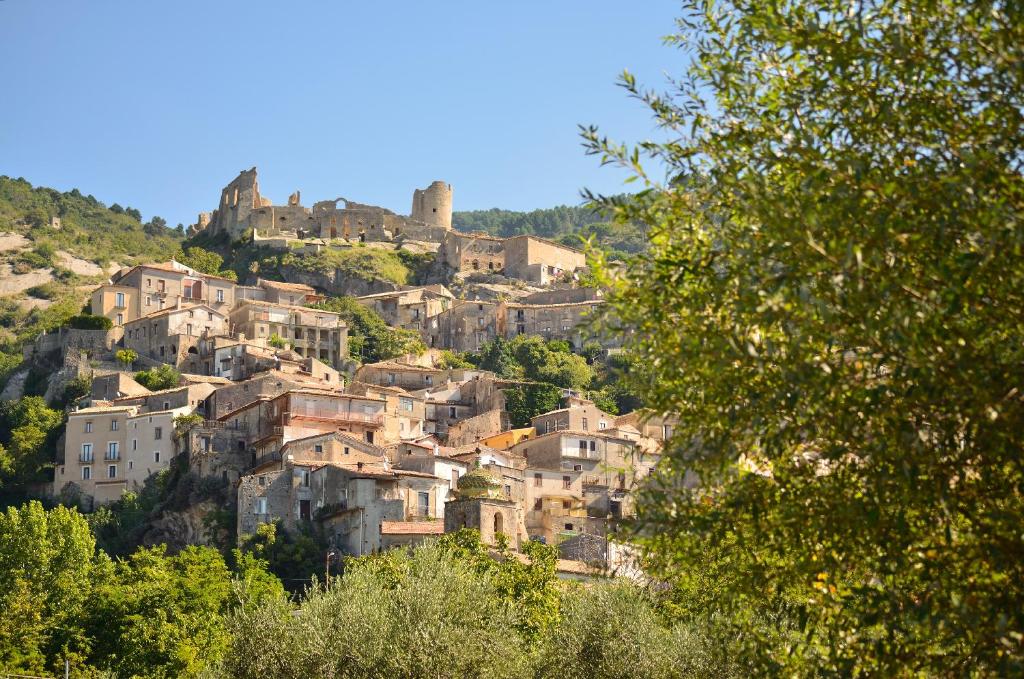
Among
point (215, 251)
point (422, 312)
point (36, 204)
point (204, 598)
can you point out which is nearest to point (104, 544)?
point (204, 598)

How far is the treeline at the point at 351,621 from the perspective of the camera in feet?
111

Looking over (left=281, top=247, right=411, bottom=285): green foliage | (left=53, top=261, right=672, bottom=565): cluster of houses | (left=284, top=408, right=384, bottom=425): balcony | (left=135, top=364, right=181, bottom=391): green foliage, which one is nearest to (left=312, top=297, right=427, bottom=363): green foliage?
(left=53, top=261, right=672, bottom=565): cluster of houses

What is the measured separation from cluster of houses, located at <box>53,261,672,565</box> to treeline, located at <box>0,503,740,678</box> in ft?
18.8

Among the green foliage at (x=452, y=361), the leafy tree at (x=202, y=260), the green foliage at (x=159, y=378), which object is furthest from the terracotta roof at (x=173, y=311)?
the leafy tree at (x=202, y=260)

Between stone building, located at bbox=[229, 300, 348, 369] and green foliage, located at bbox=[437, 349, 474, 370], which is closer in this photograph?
stone building, located at bbox=[229, 300, 348, 369]

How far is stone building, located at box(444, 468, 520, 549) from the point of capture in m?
56.0

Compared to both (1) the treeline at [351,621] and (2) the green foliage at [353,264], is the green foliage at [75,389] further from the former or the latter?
(2) the green foliage at [353,264]

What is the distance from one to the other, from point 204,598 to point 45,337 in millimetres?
51541

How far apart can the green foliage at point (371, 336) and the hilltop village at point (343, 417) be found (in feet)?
5.17

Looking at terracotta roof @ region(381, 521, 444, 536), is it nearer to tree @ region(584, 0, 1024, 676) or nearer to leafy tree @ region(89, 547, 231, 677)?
leafy tree @ region(89, 547, 231, 677)

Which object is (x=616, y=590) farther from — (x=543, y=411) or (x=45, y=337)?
(x=45, y=337)

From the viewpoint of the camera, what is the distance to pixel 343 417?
80062 millimetres

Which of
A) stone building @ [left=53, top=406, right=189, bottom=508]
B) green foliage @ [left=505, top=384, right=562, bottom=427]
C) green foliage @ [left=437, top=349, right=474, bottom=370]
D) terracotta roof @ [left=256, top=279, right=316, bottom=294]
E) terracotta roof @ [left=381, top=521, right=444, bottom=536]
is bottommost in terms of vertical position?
terracotta roof @ [left=381, top=521, right=444, bottom=536]

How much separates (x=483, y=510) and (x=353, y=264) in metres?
74.6
